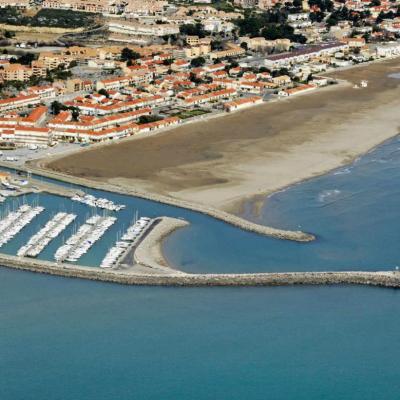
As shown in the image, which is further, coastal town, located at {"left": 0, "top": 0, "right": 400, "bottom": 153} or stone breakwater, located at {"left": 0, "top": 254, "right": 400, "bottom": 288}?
Answer: coastal town, located at {"left": 0, "top": 0, "right": 400, "bottom": 153}

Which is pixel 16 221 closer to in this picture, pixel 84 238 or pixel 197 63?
pixel 84 238

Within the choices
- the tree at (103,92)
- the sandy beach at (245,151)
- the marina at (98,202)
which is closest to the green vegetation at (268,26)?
the sandy beach at (245,151)

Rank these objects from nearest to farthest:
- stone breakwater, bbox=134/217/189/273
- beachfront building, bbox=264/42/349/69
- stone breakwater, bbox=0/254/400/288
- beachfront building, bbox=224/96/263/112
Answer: stone breakwater, bbox=0/254/400/288 < stone breakwater, bbox=134/217/189/273 < beachfront building, bbox=224/96/263/112 < beachfront building, bbox=264/42/349/69

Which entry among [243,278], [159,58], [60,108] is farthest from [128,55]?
[243,278]

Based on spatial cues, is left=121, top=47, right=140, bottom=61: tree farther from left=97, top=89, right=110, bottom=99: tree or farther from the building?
left=97, top=89, right=110, bottom=99: tree

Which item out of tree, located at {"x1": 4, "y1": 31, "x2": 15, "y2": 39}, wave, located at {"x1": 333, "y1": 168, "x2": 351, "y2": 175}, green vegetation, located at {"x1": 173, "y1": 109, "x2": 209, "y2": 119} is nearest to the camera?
wave, located at {"x1": 333, "y1": 168, "x2": 351, "y2": 175}

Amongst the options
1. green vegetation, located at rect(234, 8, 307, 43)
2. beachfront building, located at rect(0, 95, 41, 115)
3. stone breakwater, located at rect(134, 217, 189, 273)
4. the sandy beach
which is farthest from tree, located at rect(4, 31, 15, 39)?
stone breakwater, located at rect(134, 217, 189, 273)
